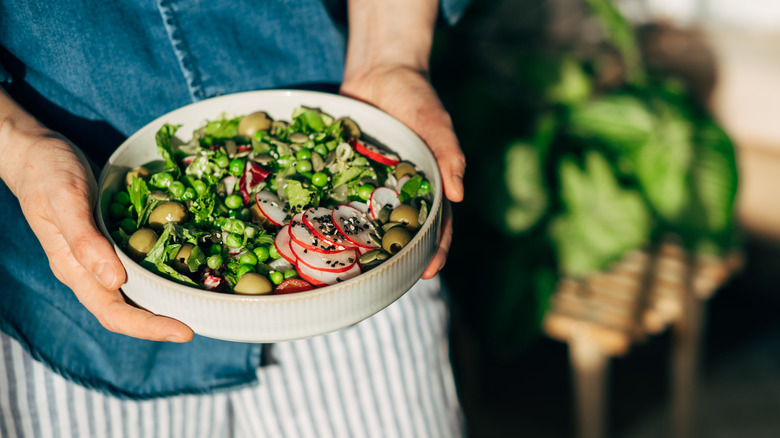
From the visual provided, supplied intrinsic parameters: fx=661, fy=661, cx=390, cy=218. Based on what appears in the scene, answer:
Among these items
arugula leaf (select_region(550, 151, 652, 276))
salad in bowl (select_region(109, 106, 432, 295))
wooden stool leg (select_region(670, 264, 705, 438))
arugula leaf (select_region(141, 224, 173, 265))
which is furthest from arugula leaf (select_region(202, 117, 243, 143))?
wooden stool leg (select_region(670, 264, 705, 438))

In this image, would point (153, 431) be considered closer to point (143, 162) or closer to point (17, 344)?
point (17, 344)

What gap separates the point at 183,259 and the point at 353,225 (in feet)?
0.63

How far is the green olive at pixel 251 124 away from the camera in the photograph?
904mm

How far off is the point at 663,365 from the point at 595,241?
90cm

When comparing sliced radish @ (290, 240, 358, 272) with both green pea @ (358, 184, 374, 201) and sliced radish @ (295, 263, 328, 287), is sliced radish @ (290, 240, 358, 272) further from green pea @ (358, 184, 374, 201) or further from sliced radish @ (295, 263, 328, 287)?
green pea @ (358, 184, 374, 201)

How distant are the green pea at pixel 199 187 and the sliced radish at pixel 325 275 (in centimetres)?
17

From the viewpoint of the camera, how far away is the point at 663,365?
2391 mm

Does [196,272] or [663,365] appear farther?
[663,365]

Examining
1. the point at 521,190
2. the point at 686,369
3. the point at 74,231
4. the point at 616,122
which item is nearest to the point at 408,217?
the point at 74,231

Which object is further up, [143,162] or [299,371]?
[143,162]

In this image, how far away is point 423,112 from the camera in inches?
35.6

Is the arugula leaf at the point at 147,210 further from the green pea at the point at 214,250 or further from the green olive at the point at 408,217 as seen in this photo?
the green olive at the point at 408,217

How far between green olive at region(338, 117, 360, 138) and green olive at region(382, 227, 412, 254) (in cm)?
19

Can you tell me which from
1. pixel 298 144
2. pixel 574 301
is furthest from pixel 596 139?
pixel 298 144
